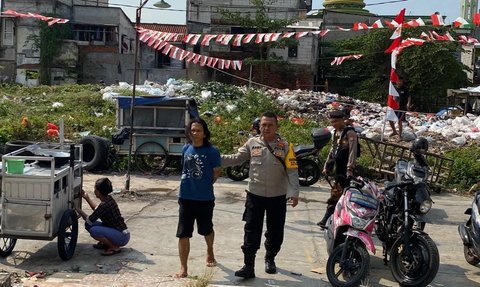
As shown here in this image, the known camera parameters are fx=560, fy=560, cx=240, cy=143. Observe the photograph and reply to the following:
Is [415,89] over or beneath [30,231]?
over

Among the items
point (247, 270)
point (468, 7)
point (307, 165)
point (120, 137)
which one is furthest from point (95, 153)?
point (468, 7)

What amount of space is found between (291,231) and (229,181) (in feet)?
12.3

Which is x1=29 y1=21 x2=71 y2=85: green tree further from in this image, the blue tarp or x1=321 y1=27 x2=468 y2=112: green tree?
the blue tarp

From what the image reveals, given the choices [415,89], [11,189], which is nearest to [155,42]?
[11,189]

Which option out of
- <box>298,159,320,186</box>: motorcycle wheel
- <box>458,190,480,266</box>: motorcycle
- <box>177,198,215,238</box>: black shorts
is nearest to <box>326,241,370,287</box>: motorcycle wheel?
<box>177,198,215,238</box>: black shorts

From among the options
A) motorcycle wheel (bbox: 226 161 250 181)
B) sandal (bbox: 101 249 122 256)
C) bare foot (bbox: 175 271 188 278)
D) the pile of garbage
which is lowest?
sandal (bbox: 101 249 122 256)

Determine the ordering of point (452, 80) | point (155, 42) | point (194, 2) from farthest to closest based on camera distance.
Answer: point (194, 2)
point (452, 80)
point (155, 42)

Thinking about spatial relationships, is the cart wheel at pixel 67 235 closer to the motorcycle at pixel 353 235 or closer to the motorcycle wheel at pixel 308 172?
the motorcycle at pixel 353 235

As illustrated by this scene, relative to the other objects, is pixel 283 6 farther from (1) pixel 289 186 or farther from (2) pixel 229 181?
(1) pixel 289 186

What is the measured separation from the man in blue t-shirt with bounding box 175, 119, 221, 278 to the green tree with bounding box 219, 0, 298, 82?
84.0ft

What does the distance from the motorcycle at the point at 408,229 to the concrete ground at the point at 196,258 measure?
0.33m

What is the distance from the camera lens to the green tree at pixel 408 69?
2797 centimetres

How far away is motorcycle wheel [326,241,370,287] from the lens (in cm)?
498

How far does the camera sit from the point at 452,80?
28.5 meters
